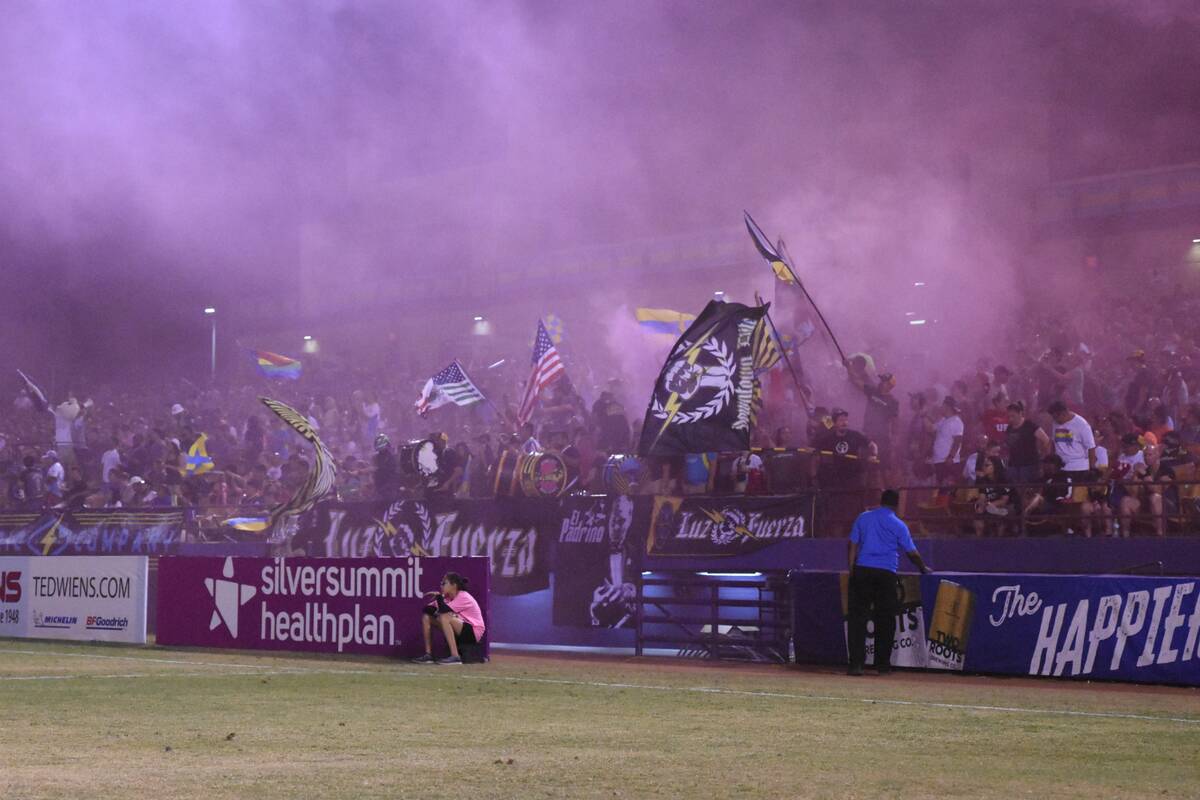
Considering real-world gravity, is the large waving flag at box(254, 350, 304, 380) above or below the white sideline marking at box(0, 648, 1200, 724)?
above

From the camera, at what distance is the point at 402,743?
8.09 metres

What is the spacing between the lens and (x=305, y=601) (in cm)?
1648

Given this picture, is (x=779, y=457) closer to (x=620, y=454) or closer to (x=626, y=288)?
(x=620, y=454)

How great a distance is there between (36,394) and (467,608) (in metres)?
21.2

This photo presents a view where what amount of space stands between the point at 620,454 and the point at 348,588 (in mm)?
4192

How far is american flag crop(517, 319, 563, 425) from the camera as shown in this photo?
2131cm

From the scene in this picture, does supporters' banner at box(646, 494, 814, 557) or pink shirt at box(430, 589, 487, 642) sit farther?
supporters' banner at box(646, 494, 814, 557)

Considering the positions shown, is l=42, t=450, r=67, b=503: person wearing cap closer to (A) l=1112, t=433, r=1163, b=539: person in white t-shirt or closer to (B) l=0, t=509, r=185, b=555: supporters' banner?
(B) l=0, t=509, r=185, b=555: supporters' banner

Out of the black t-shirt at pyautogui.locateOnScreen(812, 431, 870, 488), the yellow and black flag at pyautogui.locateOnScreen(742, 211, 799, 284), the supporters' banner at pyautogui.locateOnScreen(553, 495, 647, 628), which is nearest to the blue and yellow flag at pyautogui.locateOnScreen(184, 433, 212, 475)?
the supporters' banner at pyautogui.locateOnScreen(553, 495, 647, 628)

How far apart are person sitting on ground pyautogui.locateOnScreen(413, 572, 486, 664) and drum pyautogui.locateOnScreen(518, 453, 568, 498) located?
11.2ft

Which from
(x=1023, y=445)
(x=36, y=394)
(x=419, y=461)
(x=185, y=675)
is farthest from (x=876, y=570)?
(x=36, y=394)

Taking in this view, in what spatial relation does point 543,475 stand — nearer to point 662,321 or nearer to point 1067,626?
point 662,321

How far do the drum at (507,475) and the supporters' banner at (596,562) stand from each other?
34.2 inches

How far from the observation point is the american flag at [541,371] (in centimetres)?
2131
